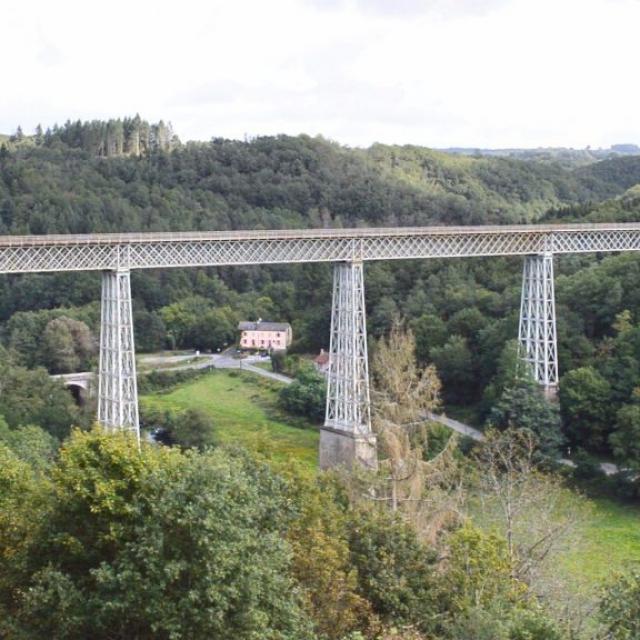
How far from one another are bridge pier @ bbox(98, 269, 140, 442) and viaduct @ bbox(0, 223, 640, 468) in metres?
0.03

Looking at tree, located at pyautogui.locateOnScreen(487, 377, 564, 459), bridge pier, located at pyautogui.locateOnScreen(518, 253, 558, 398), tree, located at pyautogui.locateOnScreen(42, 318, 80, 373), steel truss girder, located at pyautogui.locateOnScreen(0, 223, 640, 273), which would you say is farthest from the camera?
tree, located at pyautogui.locateOnScreen(42, 318, 80, 373)

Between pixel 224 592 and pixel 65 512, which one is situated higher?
pixel 65 512

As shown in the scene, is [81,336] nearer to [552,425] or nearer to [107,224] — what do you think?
[107,224]

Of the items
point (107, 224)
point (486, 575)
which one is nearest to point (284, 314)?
point (107, 224)

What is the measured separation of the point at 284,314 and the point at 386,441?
1926 inches

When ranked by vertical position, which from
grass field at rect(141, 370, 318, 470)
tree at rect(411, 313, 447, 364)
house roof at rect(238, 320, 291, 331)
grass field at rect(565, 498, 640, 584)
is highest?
tree at rect(411, 313, 447, 364)

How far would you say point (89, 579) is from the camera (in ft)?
48.0

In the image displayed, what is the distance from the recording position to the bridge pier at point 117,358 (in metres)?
32.1

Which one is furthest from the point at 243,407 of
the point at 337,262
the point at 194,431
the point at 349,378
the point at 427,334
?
the point at 337,262

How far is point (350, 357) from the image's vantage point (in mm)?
38500

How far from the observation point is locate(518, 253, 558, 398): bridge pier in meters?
42.0

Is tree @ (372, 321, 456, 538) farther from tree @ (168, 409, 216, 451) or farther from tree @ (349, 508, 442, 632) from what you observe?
tree @ (168, 409, 216, 451)

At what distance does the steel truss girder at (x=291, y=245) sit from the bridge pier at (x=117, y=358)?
0.87m

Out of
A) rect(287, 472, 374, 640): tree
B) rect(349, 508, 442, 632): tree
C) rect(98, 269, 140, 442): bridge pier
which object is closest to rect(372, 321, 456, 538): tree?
rect(349, 508, 442, 632): tree
